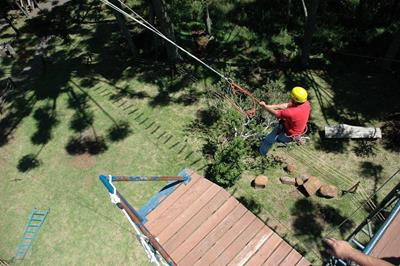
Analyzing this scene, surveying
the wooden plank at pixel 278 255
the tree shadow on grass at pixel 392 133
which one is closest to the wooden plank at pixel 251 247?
the wooden plank at pixel 278 255

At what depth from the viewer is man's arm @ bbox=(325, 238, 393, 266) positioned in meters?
3.16

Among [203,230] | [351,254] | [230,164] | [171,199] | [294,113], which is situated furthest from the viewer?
[230,164]

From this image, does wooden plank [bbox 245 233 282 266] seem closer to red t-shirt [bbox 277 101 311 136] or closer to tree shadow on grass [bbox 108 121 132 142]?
red t-shirt [bbox 277 101 311 136]

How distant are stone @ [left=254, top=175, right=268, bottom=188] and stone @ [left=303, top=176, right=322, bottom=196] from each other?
1003 millimetres

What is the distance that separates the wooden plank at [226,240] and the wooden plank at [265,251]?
1.72ft

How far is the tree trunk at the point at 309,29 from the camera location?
35.2 ft

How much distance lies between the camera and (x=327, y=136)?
32.3 feet

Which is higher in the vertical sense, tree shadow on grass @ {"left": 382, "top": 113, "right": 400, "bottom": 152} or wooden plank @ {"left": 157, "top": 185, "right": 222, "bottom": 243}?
wooden plank @ {"left": 157, "top": 185, "right": 222, "bottom": 243}

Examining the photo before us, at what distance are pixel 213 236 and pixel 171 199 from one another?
130 centimetres

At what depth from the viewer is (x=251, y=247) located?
22.0 ft

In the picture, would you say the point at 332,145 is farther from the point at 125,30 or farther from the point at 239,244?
the point at 125,30

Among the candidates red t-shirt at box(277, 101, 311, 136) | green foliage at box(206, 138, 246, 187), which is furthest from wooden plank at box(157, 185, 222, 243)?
red t-shirt at box(277, 101, 311, 136)

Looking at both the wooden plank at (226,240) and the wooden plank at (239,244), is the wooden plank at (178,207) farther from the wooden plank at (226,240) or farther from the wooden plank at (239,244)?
the wooden plank at (239,244)

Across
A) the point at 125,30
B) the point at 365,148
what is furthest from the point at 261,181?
the point at 125,30
